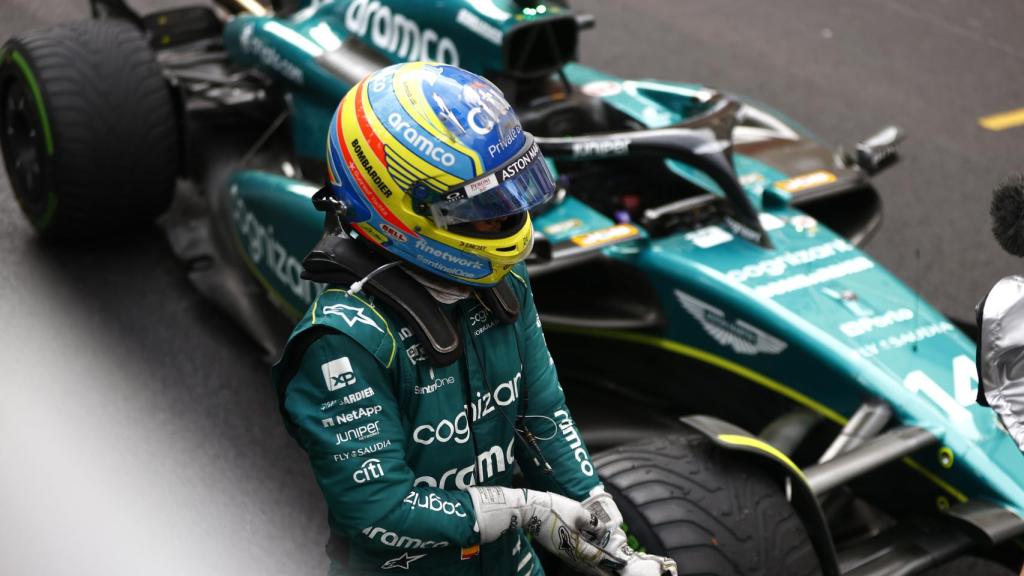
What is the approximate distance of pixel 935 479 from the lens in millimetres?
Answer: 3668

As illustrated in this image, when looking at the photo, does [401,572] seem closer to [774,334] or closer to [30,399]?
[774,334]

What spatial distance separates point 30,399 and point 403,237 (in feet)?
9.62

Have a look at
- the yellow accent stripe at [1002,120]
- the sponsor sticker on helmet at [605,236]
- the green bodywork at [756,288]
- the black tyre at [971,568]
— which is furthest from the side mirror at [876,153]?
the yellow accent stripe at [1002,120]

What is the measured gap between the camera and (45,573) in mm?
4051

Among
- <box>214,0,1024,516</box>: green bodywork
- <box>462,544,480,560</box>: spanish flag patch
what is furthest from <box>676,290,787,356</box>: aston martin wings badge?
<box>462,544,480,560</box>: spanish flag patch

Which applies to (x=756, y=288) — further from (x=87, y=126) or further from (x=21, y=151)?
(x=21, y=151)

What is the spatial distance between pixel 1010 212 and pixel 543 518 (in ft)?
3.95

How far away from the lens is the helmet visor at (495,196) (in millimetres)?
2490

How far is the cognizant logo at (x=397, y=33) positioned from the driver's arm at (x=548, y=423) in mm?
2346

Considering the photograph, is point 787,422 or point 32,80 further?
point 32,80

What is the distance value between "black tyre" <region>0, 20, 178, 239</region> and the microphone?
3.75 m

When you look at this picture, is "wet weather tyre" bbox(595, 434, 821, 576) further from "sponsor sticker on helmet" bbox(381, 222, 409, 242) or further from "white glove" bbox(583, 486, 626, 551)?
"sponsor sticker on helmet" bbox(381, 222, 409, 242)

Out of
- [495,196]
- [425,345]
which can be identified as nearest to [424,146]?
[495,196]

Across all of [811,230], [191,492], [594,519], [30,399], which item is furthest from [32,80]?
[594,519]
